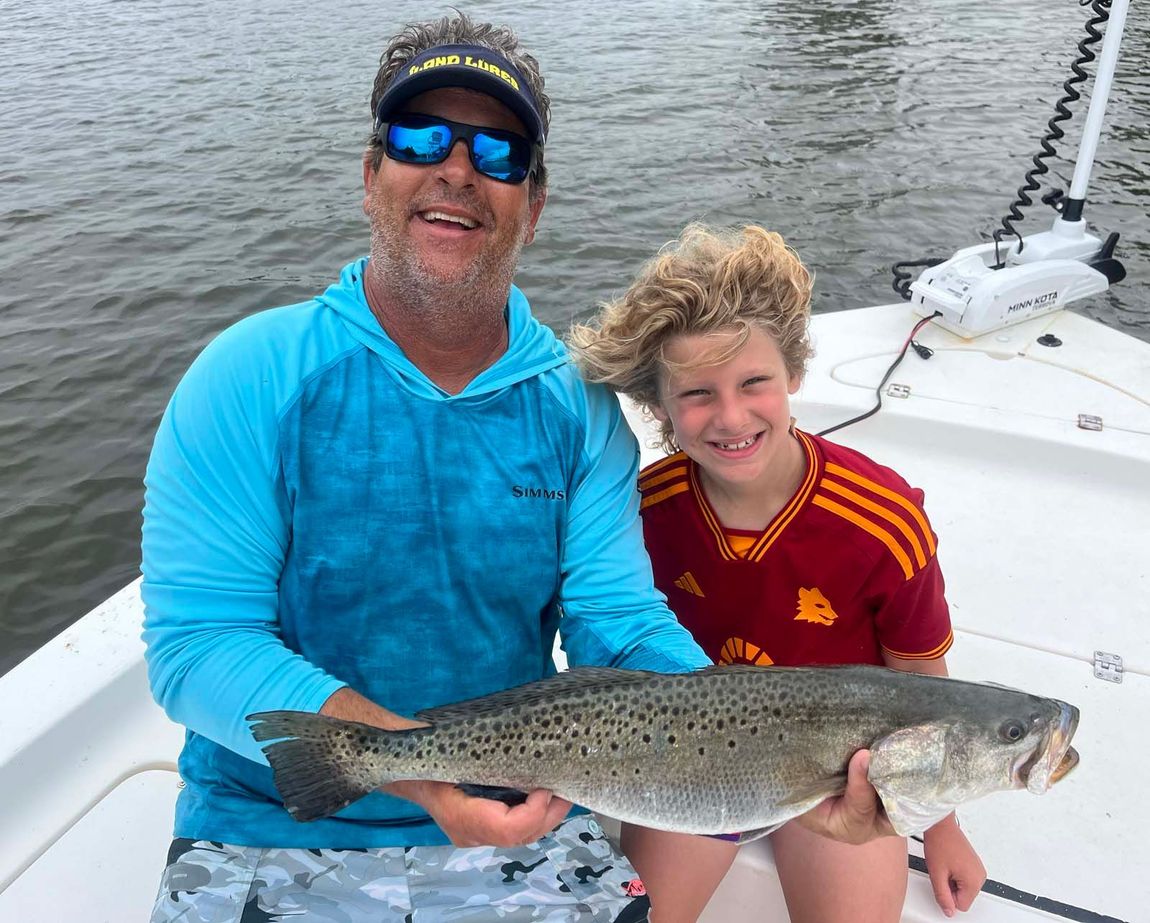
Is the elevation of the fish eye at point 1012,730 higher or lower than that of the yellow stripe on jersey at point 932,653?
higher

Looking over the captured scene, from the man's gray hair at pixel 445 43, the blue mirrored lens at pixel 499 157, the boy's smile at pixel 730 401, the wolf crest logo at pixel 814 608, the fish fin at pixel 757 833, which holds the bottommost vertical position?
the fish fin at pixel 757 833

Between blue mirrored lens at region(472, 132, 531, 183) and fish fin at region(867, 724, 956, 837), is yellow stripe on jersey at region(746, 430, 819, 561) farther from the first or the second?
blue mirrored lens at region(472, 132, 531, 183)

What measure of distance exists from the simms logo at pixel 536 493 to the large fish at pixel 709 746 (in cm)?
65

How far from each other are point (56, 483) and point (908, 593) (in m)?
7.73

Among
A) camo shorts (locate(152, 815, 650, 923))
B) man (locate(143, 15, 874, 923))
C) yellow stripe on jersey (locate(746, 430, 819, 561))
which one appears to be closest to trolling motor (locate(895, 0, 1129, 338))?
yellow stripe on jersey (locate(746, 430, 819, 561))

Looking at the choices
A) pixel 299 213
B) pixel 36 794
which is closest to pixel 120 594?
pixel 36 794

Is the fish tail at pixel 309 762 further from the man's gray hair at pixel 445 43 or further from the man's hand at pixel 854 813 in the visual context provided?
the man's gray hair at pixel 445 43

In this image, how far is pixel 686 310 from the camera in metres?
2.90

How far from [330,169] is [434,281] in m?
11.9

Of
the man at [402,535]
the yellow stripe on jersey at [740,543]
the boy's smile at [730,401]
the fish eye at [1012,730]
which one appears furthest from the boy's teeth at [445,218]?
the fish eye at [1012,730]

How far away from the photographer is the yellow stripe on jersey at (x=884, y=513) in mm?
2898

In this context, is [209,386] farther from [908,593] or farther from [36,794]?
Result: [908,593]

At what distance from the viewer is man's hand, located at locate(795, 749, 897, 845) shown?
234 cm

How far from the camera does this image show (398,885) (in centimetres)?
263
